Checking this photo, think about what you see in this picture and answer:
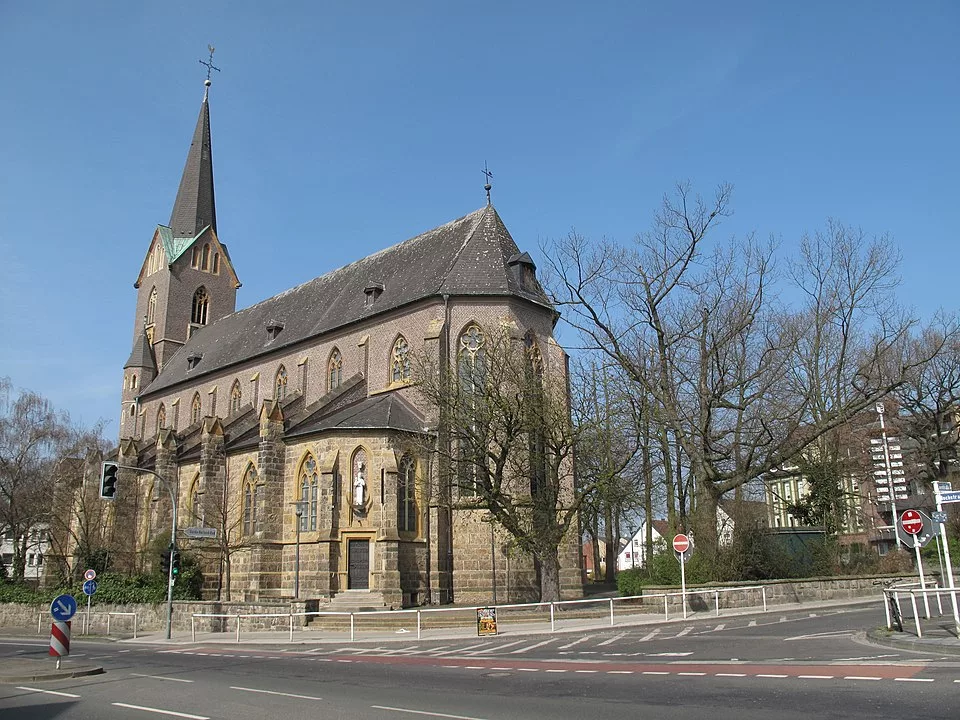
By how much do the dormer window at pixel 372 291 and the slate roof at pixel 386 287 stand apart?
54mm

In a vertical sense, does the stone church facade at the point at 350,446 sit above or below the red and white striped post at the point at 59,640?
above

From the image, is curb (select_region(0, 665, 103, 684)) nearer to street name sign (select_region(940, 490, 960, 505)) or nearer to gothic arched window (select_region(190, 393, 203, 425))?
street name sign (select_region(940, 490, 960, 505))

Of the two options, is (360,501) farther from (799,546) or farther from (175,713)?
(175,713)

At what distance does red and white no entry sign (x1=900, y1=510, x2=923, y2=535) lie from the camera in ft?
50.2

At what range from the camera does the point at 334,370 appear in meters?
39.2

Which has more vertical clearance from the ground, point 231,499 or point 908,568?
point 231,499

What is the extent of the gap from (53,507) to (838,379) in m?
38.1

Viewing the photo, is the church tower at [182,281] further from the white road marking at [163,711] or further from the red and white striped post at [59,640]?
the white road marking at [163,711]

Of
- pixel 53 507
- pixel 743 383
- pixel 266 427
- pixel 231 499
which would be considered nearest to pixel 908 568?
pixel 743 383

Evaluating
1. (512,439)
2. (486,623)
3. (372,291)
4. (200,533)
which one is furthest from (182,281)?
(486,623)

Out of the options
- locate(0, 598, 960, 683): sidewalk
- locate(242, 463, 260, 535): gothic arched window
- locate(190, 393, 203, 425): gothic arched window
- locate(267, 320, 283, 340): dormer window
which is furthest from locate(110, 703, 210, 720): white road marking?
locate(190, 393, 203, 425): gothic arched window

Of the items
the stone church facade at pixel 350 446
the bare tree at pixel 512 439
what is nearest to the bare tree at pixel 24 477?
the stone church facade at pixel 350 446

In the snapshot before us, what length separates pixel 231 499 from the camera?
120 feet

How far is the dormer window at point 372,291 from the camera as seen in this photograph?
38188 mm
